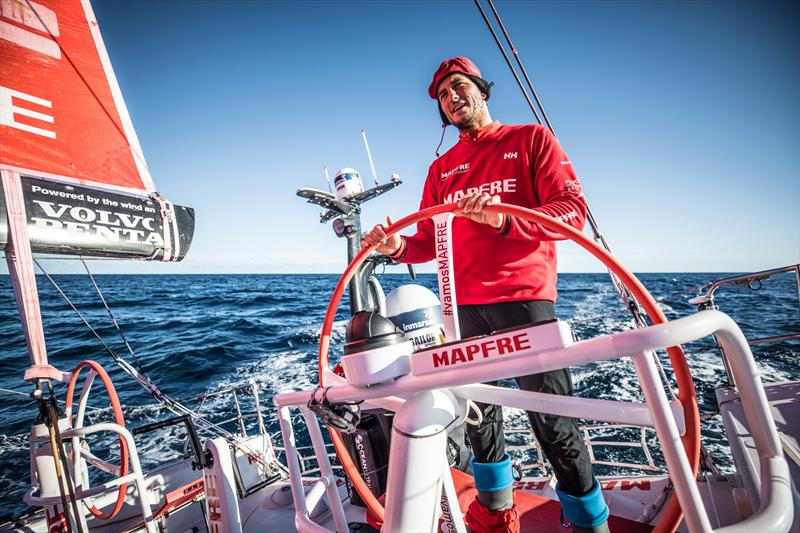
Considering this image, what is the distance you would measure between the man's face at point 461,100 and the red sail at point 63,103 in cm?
332

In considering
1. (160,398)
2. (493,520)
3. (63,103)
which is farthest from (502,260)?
(63,103)

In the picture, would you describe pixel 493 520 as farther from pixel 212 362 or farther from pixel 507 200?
pixel 212 362

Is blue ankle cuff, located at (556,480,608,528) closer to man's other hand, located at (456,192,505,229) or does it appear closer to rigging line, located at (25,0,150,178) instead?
man's other hand, located at (456,192,505,229)

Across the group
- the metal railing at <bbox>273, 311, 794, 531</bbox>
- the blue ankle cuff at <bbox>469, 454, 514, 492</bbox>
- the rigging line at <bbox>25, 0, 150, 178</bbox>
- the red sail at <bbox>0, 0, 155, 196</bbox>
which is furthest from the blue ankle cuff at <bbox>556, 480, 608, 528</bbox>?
the rigging line at <bbox>25, 0, 150, 178</bbox>

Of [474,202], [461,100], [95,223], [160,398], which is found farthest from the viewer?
[160,398]

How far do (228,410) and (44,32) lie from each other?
672cm

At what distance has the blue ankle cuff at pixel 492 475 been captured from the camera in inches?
61.4

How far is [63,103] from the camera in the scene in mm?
3334

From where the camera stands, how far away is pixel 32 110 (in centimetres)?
303

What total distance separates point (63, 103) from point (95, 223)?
1.78 m

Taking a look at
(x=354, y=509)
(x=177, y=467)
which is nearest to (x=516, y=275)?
(x=354, y=509)

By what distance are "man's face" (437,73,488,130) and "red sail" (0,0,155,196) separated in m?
3.32

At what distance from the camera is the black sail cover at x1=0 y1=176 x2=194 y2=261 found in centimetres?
241

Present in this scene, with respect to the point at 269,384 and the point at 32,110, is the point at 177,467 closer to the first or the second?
the point at 32,110
